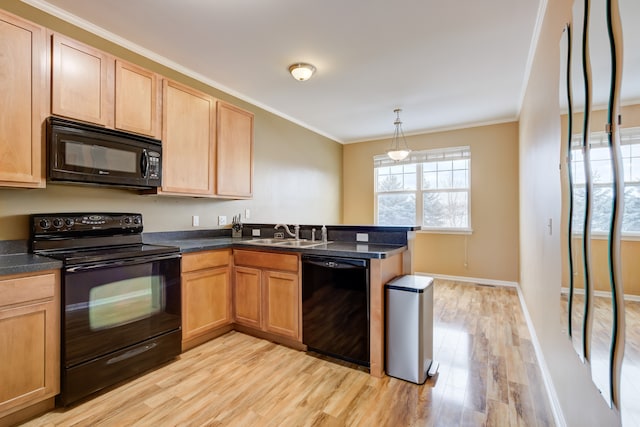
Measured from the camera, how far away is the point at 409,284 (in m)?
2.27

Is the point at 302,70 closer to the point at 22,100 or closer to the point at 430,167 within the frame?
the point at 22,100

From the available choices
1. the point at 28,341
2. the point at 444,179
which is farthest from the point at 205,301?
the point at 444,179

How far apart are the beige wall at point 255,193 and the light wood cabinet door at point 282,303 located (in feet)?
4.13

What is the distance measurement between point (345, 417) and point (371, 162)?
5.06 meters

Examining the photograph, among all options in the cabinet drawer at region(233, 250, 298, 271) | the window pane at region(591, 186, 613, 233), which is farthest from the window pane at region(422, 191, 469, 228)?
the window pane at region(591, 186, 613, 233)

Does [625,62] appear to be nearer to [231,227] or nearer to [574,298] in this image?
[574,298]

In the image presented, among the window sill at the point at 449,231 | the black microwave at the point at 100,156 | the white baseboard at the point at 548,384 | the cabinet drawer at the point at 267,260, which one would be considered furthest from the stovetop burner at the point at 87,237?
the window sill at the point at 449,231

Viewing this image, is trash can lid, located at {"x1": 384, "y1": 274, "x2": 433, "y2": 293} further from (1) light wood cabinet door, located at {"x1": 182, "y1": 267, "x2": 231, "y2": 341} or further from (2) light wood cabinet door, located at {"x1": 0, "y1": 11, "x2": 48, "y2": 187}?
(2) light wood cabinet door, located at {"x1": 0, "y1": 11, "x2": 48, "y2": 187}

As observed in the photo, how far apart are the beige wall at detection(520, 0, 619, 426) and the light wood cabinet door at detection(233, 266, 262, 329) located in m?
2.23

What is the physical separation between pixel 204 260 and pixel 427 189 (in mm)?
4232

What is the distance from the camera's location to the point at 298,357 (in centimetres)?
259

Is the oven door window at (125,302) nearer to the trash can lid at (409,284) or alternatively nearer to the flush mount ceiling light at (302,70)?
the trash can lid at (409,284)

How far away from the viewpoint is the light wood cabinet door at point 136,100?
241cm

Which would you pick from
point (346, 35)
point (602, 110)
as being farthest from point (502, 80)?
point (602, 110)
